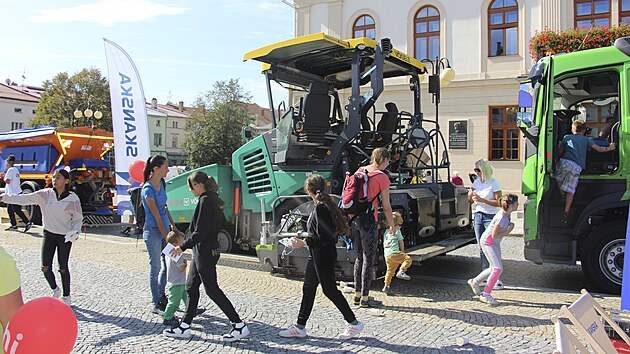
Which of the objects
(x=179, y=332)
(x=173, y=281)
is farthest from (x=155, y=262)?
(x=179, y=332)

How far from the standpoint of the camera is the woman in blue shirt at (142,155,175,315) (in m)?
5.55

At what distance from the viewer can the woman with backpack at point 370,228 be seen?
5781mm

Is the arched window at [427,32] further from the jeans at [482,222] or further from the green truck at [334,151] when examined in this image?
the jeans at [482,222]

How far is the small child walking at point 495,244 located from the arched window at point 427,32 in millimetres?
14947

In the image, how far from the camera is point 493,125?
63.8 ft

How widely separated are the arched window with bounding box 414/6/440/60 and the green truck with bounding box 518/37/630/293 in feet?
45.0

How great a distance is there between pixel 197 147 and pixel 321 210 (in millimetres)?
41912

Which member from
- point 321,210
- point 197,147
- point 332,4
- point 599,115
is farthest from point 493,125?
point 197,147

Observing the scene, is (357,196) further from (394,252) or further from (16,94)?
(16,94)

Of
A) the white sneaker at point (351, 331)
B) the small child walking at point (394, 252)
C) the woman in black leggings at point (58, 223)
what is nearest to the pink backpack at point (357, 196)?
the small child walking at point (394, 252)

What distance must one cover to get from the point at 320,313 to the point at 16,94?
7279cm

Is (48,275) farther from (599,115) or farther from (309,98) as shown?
(599,115)

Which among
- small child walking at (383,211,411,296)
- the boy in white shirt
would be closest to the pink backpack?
small child walking at (383,211,411,296)

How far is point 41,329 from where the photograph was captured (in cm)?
207
